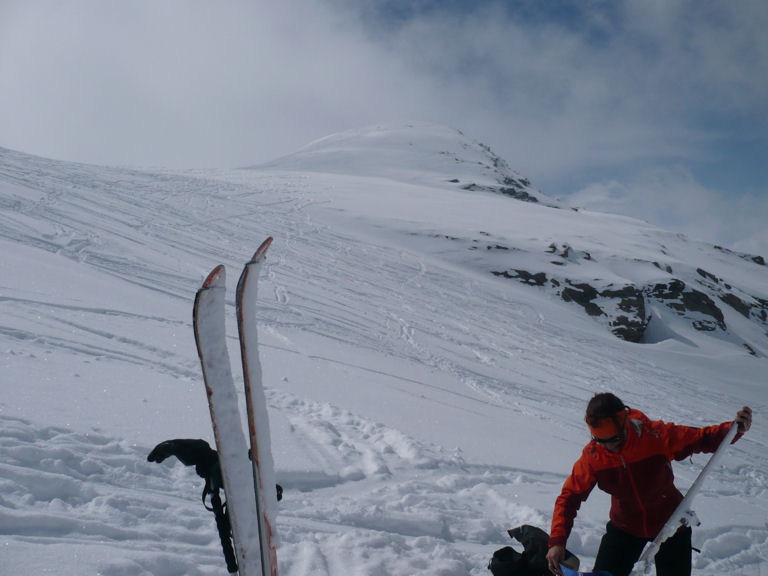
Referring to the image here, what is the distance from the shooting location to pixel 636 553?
Result: 8.98ft

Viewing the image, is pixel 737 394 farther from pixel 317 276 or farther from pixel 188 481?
pixel 188 481

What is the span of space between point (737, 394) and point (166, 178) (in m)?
28.0

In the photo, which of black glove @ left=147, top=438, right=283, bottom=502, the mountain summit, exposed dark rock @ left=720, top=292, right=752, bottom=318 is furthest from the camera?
the mountain summit

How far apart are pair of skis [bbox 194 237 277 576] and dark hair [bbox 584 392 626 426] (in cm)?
178

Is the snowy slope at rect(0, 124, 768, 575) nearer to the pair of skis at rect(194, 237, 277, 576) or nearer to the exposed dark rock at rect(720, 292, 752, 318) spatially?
the pair of skis at rect(194, 237, 277, 576)

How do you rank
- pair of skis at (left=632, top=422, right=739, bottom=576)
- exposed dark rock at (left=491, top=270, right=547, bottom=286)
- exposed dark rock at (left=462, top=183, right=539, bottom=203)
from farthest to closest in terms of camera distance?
exposed dark rock at (left=462, top=183, right=539, bottom=203), exposed dark rock at (left=491, top=270, right=547, bottom=286), pair of skis at (left=632, top=422, right=739, bottom=576)

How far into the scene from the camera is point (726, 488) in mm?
6000

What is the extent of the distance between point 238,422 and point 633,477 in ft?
7.38

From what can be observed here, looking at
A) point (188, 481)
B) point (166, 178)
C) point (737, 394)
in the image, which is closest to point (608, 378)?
point (737, 394)

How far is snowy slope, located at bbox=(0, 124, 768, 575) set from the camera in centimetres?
299

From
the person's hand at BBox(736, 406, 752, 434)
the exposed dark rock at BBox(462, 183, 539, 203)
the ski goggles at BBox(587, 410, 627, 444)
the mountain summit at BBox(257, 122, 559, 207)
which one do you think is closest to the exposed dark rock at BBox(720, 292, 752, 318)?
the person's hand at BBox(736, 406, 752, 434)

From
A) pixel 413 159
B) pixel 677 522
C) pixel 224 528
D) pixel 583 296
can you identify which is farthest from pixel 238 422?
pixel 413 159

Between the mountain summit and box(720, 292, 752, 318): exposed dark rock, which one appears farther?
the mountain summit

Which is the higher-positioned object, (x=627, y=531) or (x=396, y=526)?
(x=627, y=531)
